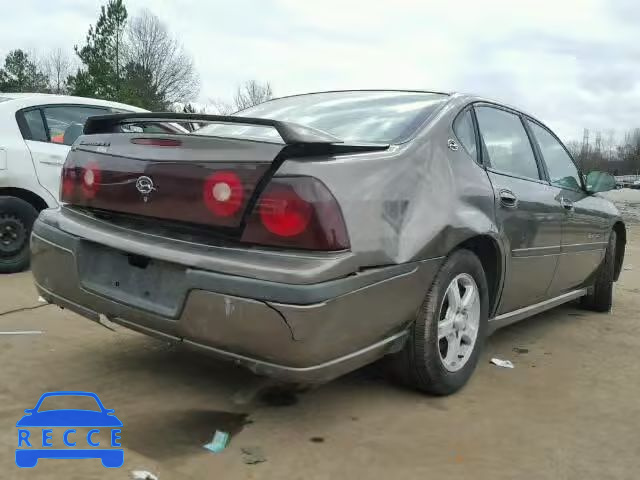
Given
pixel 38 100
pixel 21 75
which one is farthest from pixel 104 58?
pixel 38 100

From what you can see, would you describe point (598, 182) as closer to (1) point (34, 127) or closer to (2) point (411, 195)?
(2) point (411, 195)

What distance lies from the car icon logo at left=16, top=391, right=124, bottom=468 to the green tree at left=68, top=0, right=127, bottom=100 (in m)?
39.7

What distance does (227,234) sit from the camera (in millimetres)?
2369

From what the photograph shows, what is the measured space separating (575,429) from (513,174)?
1.46 meters

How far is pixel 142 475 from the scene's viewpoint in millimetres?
2137

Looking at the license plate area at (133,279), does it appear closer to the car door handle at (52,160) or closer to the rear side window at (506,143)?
the rear side window at (506,143)

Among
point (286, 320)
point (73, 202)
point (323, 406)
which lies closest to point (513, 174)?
point (323, 406)

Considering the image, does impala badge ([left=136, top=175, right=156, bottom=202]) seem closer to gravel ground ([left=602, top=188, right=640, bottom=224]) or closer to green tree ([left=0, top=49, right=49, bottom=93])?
gravel ground ([left=602, top=188, right=640, bottom=224])

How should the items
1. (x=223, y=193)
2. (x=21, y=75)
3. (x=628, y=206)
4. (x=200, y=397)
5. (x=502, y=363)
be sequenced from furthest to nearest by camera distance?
(x=21, y=75), (x=628, y=206), (x=502, y=363), (x=200, y=397), (x=223, y=193)

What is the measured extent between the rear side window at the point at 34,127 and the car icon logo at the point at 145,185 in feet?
10.6

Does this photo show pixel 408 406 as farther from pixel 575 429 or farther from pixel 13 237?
pixel 13 237

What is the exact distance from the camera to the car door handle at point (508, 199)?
327 centimetres

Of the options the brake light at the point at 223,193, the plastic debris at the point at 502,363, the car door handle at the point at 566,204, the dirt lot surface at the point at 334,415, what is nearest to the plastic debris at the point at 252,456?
the dirt lot surface at the point at 334,415

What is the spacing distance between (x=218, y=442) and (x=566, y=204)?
2.75m
